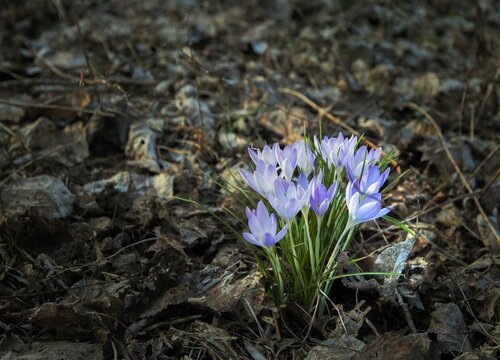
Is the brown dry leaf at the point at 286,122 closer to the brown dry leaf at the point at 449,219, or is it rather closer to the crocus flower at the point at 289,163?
the brown dry leaf at the point at 449,219

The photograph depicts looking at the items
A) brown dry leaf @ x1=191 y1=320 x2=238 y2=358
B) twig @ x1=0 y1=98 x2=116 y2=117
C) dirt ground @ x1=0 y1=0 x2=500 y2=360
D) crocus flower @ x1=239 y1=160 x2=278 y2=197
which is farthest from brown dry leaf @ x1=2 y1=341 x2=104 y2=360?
twig @ x1=0 y1=98 x2=116 y2=117

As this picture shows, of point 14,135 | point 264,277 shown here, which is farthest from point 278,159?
point 14,135

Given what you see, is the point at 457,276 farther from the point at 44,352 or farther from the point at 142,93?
the point at 142,93

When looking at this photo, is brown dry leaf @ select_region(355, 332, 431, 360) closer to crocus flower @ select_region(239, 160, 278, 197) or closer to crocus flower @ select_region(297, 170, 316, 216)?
crocus flower @ select_region(297, 170, 316, 216)

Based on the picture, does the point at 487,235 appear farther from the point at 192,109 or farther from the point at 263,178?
the point at 192,109

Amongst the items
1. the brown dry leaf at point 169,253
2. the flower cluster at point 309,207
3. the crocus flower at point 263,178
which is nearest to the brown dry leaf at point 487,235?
the flower cluster at point 309,207

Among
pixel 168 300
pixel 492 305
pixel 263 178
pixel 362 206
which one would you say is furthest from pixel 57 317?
pixel 492 305
